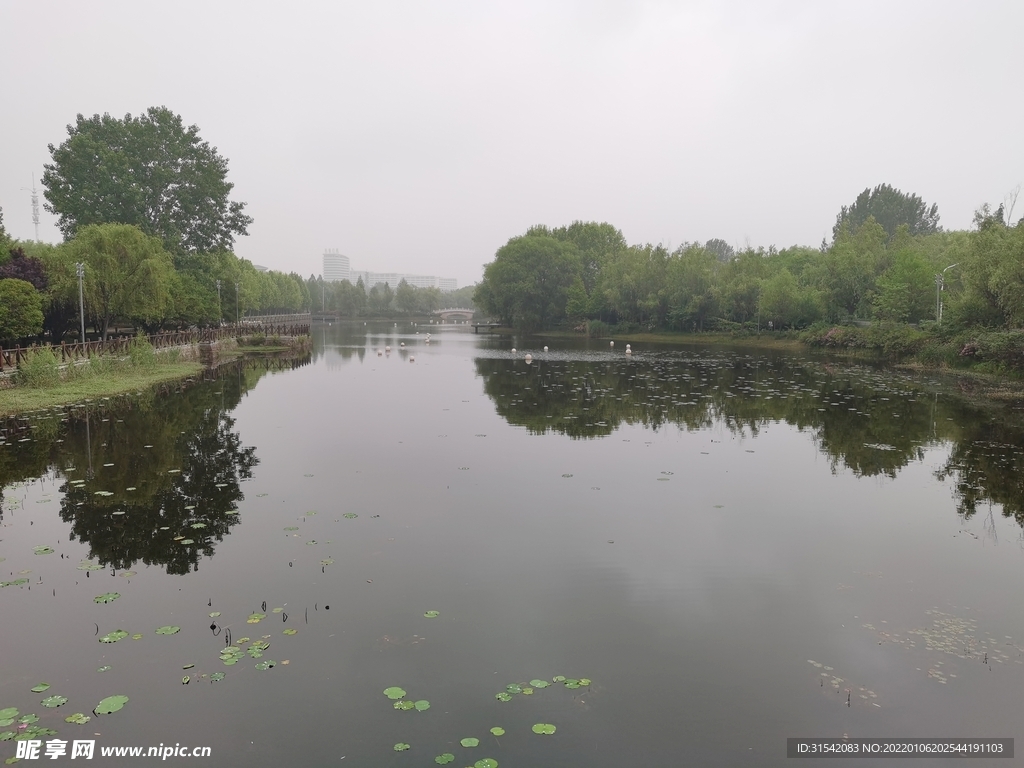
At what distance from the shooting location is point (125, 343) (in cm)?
3359

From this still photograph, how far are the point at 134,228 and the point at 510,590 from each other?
37051 mm

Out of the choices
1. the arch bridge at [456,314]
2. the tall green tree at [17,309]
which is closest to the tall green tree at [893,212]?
the arch bridge at [456,314]

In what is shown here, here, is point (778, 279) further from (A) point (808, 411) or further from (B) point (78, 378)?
(B) point (78, 378)

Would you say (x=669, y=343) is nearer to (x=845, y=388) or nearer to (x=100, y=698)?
(x=845, y=388)

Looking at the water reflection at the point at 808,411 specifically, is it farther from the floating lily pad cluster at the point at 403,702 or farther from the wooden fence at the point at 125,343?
the wooden fence at the point at 125,343

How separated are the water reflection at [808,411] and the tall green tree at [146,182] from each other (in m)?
28.2

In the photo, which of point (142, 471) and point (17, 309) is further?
point (17, 309)

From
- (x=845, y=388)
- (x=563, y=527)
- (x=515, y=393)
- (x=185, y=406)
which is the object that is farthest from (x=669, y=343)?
(x=563, y=527)

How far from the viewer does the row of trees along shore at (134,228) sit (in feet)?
110

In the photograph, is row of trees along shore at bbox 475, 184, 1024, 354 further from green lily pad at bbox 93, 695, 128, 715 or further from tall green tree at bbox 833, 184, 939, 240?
green lily pad at bbox 93, 695, 128, 715

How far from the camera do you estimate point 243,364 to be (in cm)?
4153

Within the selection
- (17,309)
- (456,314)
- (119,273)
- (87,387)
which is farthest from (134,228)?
(456,314)

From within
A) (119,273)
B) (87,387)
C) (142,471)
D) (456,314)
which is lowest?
(142,471)

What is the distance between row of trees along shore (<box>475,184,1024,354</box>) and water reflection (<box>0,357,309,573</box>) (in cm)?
3593
